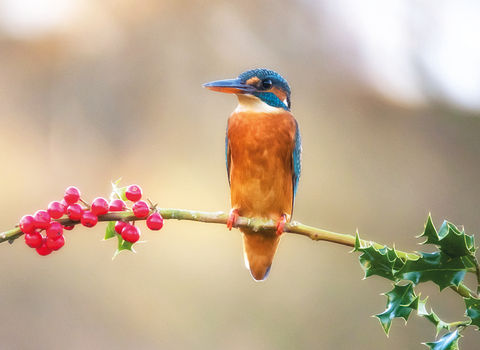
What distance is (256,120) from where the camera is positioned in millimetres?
1634

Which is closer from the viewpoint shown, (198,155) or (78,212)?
(78,212)

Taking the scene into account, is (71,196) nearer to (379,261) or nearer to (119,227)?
(119,227)

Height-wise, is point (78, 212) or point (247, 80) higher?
point (247, 80)

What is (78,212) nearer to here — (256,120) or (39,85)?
(256,120)

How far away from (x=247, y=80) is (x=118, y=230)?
83cm

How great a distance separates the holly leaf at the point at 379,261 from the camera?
714 millimetres

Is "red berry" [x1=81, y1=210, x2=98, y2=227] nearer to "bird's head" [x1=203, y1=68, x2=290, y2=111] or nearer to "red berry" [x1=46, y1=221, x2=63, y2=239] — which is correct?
"red berry" [x1=46, y1=221, x2=63, y2=239]

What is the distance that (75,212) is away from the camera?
0.81 metres

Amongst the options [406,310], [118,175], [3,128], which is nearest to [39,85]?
[3,128]

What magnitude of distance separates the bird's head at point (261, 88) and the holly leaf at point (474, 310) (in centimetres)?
96

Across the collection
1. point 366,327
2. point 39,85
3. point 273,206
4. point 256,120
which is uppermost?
point 39,85

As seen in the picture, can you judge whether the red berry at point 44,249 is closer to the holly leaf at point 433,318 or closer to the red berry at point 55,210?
the red berry at point 55,210

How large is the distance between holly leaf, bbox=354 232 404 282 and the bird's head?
83 centimetres

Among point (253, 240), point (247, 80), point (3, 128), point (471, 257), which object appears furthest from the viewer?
point (3, 128)
